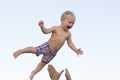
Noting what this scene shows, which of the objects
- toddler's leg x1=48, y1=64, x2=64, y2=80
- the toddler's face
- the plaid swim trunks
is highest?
the toddler's face

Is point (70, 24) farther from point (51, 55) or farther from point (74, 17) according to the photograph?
point (51, 55)

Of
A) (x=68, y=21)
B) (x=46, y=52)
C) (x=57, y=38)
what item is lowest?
(x=46, y=52)

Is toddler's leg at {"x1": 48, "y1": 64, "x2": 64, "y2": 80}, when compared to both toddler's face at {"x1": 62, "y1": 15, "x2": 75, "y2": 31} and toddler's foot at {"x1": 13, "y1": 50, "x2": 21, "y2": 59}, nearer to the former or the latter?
toddler's foot at {"x1": 13, "y1": 50, "x2": 21, "y2": 59}

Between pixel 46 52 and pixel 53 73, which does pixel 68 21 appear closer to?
pixel 46 52

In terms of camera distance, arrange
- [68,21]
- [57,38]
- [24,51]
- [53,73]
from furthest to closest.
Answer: [24,51]
[57,38]
[68,21]
[53,73]

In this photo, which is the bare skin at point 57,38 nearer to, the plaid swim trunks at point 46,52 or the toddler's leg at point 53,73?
the plaid swim trunks at point 46,52

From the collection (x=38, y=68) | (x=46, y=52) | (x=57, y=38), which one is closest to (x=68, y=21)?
(x=57, y=38)

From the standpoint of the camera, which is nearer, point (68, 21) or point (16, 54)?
point (68, 21)

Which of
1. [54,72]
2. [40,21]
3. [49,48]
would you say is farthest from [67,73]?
[40,21]

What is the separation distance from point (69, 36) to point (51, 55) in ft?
2.21

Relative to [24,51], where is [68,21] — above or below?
above

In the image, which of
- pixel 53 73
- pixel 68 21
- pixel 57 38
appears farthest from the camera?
pixel 57 38

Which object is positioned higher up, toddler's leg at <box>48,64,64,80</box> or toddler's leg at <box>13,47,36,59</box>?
toddler's leg at <box>13,47,36,59</box>

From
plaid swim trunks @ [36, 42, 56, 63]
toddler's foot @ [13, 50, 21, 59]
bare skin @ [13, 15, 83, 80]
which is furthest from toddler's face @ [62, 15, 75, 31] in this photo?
toddler's foot @ [13, 50, 21, 59]
